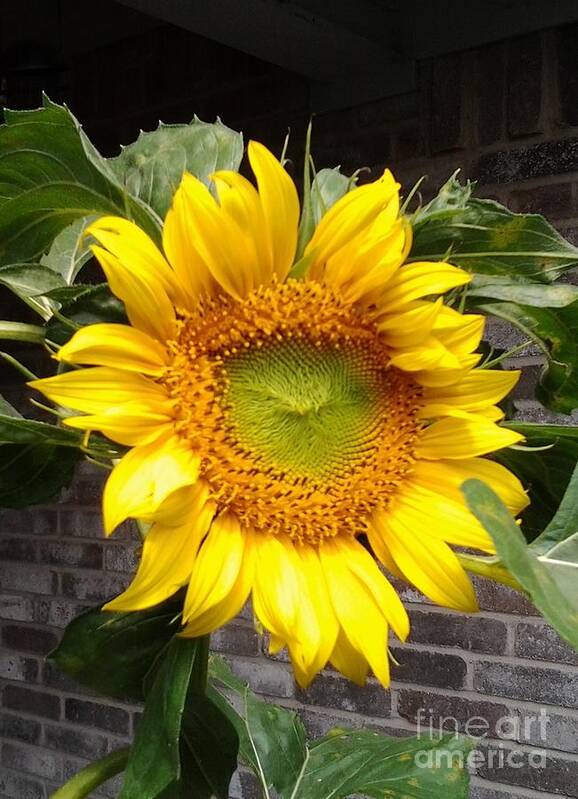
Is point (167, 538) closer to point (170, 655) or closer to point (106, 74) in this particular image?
point (170, 655)

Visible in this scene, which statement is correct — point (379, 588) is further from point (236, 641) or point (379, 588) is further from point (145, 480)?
point (236, 641)

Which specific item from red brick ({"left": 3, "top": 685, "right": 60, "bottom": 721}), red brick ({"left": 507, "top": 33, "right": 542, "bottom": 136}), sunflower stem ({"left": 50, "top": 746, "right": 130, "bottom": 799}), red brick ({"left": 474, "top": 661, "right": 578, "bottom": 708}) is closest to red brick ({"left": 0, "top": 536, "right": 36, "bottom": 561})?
red brick ({"left": 3, "top": 685, "right": 60, "bottom": 721})

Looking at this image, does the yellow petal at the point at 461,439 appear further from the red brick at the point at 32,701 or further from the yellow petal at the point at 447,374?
the red brick at the point at 32,701

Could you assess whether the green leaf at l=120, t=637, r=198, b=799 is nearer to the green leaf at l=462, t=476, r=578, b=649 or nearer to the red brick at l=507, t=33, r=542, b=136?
the green leaf at l=462, t=476, r=578, b=649

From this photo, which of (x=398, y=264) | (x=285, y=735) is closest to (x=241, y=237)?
(x=398, y=264)

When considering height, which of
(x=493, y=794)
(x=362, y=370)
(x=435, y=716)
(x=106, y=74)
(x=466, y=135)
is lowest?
(x=493, y=794)

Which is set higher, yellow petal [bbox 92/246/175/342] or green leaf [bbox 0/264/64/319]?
green leaf [bbox 0/264/64/319]
